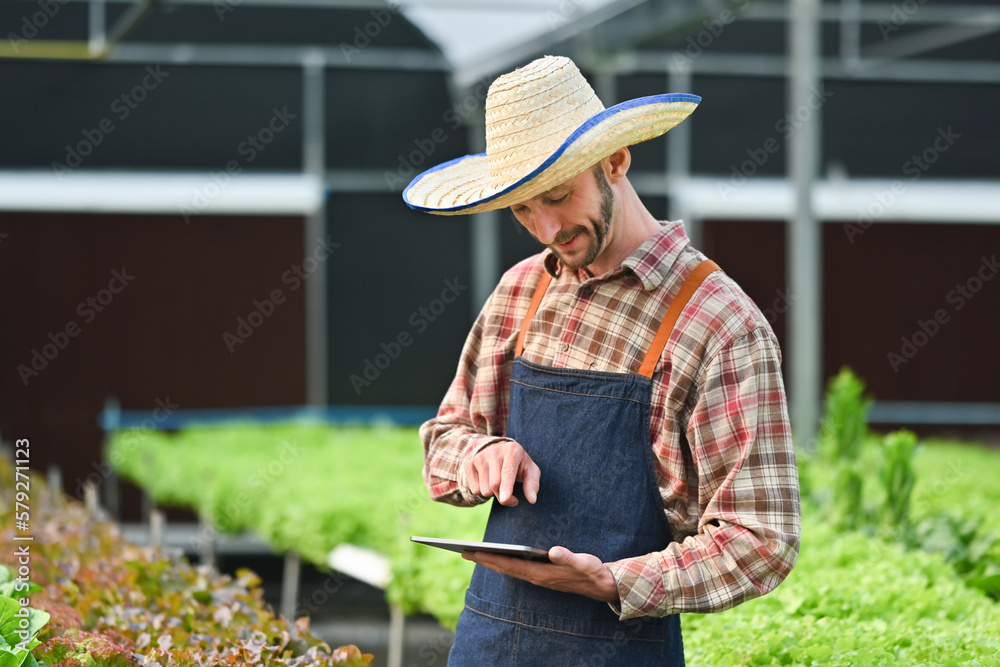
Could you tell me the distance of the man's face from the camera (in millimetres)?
1770

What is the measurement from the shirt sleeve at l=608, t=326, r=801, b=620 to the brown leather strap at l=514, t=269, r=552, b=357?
0.41m

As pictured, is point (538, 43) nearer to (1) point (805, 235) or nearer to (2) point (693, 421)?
(1) point (805, 235)

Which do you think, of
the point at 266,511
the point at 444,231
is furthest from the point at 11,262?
the point at 266,511

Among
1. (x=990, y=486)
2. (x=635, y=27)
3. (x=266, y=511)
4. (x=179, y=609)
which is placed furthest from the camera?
(x=635, y=27)

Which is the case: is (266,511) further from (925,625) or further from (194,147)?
(194,147)

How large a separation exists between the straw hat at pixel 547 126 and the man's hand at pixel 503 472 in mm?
418

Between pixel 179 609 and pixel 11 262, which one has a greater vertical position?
pixel 11 262

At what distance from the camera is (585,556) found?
1.65 metres

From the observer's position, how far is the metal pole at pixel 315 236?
10.6 meters

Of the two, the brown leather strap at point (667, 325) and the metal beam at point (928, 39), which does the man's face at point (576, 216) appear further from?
the metal beam at point (928, 39)

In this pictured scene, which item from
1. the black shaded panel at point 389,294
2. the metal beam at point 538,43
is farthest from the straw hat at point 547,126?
the black shaded panel at point 389,294

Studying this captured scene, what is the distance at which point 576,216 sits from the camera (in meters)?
1.78

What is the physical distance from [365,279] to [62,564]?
7.51m

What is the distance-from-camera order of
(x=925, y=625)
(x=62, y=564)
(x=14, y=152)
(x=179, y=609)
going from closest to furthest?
(x=925, y=625)
(x=179, y=609)
(x=62, y=564)
(x=14, y=152)
